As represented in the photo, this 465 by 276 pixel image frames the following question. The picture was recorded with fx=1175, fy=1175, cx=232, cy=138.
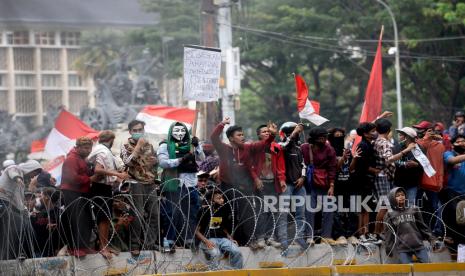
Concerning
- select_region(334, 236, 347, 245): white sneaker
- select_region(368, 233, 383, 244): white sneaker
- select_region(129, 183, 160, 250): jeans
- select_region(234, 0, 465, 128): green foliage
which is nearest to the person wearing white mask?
select_region(129, 183, 160, 250): jeans

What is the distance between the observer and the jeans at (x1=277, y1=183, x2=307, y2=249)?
577 inches

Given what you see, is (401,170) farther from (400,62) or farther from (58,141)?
(400,62)

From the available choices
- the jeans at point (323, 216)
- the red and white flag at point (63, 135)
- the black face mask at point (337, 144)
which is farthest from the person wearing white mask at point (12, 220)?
the red and white flag at point (63, 135)

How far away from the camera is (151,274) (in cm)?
1336

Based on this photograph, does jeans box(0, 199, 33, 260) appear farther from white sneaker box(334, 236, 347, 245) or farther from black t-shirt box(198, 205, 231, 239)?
white sneaker box(334, 236, 347, 245)

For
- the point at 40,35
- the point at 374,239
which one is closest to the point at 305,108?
the point at 374,239

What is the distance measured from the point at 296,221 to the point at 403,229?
54.7 inches

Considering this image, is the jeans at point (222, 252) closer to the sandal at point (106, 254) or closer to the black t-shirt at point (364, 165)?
the sandal at point (106, 254)

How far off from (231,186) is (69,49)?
3779cm

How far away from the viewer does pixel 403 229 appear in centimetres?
1497

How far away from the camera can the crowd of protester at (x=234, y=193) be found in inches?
534

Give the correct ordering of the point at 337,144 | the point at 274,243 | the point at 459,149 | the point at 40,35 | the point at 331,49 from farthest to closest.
Answer: 1. the point at 331,49
2. the point at 40,35
3. the point at 459,149
4. the point at 337,144
5. the point at 274,243

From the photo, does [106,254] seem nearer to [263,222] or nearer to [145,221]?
[145,221]

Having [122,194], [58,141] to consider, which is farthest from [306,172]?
[58,141]
